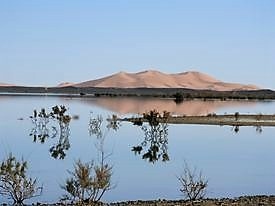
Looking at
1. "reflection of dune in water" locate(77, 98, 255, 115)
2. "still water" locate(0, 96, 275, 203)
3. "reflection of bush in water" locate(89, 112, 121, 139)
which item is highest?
"reflection of dune in water" locate(77, 98, 255, 115)

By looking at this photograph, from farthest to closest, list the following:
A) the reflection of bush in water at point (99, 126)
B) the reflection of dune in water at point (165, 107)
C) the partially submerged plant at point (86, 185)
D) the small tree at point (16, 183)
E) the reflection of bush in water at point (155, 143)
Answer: the reflection of dune in water at point (165, 107) → the reflection of bush in water at point (99, 126) → the reflection of bush in water at point (155, 143) → the small tree at point (16, 183) → the partially submerged plant at point (86, 185)

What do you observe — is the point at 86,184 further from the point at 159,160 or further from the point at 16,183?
the point at 159,160

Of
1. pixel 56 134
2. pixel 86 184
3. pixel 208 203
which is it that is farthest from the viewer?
pixel 56 134

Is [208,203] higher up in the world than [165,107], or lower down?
lower down

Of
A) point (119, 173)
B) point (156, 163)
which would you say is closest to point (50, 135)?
point (156, 163)

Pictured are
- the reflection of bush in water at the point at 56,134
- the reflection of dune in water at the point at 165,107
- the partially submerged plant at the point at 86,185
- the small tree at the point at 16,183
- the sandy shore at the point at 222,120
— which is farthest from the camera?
the reflection of dune in water at the point at 165,107

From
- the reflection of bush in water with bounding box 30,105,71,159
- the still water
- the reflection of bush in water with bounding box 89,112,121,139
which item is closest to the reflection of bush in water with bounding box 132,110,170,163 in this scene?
the still water

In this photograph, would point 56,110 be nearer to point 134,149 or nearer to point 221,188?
point 134,149

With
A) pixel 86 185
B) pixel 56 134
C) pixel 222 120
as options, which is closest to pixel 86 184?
pixel 86 185

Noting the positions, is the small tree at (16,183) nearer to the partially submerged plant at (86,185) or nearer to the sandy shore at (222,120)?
the partially submerged plant at (86,185)

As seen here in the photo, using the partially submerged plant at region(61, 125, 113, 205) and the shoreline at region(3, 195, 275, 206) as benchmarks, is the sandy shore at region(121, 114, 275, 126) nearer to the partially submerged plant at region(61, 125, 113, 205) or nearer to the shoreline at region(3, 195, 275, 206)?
the partially submerged plant at region(61, 125, 113, 205)

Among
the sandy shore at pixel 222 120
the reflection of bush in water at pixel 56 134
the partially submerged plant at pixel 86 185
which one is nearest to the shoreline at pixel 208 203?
the partially submerged plant at pixel 86 185

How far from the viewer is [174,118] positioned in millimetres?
48375

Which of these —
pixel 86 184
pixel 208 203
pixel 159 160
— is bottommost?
pixel 159 160
